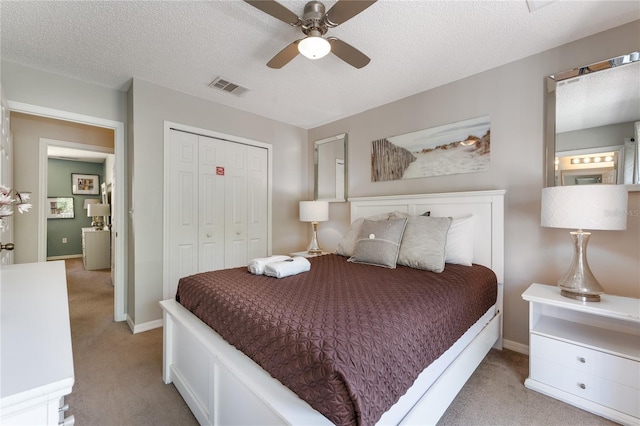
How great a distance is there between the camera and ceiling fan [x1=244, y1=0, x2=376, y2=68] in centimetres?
149

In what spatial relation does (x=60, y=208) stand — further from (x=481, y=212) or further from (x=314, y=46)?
(x=481, y=212)

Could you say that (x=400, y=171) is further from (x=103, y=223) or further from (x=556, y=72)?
(x=103, y=223)

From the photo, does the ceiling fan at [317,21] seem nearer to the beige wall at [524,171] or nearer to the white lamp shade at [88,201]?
the beige wall at [524,171]

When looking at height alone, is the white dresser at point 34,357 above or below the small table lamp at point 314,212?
below

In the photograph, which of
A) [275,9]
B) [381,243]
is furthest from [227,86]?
[381,243]

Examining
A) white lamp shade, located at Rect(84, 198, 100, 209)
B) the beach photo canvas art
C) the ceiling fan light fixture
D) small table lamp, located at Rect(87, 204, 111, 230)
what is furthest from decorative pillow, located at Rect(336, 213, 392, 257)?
white lamp shade, located at Rect(84, 198, 100, 209)

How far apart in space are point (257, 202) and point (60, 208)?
6.16m

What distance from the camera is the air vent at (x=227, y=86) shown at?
2.79 meters

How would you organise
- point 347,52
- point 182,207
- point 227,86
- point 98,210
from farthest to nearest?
1. point 98,210
2. point 182,207
3. point 227,86
4. point 347,52

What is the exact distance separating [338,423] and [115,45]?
296cm

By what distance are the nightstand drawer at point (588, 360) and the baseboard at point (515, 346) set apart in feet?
1.85

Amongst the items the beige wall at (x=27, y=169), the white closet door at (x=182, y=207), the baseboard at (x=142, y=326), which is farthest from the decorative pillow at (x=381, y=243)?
the beige wall at (x=27, y=169)

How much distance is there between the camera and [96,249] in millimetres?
5672

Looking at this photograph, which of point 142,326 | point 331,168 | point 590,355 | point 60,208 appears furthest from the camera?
point 60,208
